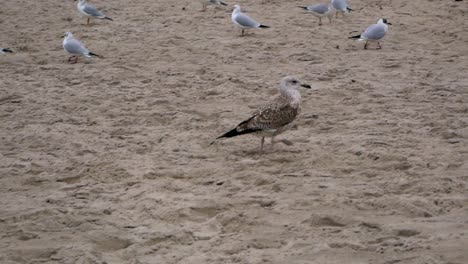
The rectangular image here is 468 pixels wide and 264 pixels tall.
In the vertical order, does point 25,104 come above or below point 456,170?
below

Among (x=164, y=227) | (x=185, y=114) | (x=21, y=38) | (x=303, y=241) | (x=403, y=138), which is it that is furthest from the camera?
(x=21, y=38)

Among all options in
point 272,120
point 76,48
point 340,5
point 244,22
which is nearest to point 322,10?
point 340,5

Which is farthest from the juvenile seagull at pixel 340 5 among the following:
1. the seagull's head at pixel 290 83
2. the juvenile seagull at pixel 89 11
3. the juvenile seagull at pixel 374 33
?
the seagull's head at pixel 290 83

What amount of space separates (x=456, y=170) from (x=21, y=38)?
796cm

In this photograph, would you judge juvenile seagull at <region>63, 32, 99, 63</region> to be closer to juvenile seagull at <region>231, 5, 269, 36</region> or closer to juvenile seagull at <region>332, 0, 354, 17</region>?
juvenile seagull at <region>231, 5, 269, 36</region>

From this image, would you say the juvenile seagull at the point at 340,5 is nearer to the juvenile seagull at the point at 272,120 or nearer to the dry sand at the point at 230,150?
the dry sand at the point at 230,150

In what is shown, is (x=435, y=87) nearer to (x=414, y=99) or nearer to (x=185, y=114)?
(x=414, y=99)

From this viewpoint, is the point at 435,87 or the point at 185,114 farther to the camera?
the point at 435,87

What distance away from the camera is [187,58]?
9.70 m

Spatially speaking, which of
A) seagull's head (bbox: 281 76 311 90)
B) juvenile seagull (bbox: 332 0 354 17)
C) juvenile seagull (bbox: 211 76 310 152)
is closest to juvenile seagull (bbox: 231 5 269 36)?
juvenile seagull (bbox: 332 0 354 17)

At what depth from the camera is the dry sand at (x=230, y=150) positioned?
15.3 feet

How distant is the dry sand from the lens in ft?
15.3

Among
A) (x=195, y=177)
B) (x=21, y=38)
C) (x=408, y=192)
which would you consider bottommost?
(x=21, y=38)

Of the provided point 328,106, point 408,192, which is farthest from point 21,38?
point 408,192
